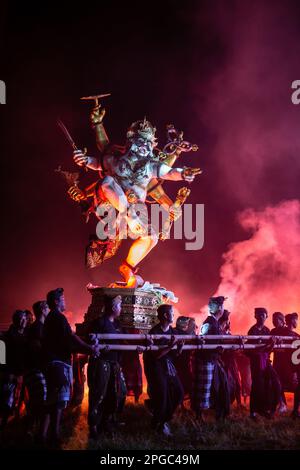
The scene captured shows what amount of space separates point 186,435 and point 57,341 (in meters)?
2.01

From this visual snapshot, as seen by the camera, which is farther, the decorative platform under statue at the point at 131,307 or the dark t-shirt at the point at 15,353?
the decorative platform under statue at the point at 131,307

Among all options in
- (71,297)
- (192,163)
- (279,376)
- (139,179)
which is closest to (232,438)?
(279,376)

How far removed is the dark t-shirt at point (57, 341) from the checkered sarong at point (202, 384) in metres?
2.17

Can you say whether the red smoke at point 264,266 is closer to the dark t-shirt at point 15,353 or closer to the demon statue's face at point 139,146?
the demon statue's face at point 139,146

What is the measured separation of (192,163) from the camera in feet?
41.8

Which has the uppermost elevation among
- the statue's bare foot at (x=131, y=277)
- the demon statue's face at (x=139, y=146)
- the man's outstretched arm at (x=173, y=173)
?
the demon statue's face at (x=139, y=146)

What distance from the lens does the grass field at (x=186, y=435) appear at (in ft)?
15.6

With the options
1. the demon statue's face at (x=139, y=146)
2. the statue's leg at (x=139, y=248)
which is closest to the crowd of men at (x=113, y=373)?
the statue's leg at (x=139, y=248)

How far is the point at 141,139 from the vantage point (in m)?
8.26

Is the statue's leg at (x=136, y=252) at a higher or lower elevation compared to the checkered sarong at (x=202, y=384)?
higher

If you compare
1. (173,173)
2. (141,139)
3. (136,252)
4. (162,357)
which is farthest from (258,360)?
(141,139)

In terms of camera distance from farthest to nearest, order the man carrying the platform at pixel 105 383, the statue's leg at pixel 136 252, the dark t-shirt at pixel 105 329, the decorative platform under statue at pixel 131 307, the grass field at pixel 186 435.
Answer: the statue's leg at pixel 136 252, the decorative platform under statue at pixel 131 307, the dark t-shirt at pixel 105 329, the man carrying the platform at pixel 105 383, the grass field at pixel 186 435

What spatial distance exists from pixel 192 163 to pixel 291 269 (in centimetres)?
429

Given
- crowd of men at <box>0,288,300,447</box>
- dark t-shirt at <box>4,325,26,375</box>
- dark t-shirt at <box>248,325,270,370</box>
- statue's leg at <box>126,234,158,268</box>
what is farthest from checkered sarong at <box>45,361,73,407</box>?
statue's leg at <box>126,234,158,268</box>
